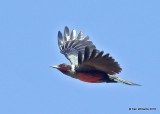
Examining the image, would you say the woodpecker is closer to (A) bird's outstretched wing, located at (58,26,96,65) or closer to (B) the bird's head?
(B) the bird's head

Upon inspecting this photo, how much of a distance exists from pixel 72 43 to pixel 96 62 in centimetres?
453

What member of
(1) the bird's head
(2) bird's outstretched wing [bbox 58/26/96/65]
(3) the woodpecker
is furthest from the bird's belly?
(2) bird's outstretched wing [bbox 58/26/96/65]

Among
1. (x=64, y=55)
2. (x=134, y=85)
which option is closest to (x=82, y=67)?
(x=134, y=85)

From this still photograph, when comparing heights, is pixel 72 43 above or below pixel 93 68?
above

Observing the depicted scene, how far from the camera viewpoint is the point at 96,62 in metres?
16.1

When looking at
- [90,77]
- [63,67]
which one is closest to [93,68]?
[90,77]

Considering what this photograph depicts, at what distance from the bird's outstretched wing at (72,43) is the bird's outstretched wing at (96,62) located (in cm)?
332

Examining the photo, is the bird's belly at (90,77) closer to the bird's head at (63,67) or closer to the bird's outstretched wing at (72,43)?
the bird's head at (63,67)

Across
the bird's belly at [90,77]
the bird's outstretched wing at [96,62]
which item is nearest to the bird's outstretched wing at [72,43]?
the bird's belly at [90,77]

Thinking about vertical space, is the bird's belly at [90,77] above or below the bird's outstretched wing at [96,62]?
below

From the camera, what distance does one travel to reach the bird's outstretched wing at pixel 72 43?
20055mm

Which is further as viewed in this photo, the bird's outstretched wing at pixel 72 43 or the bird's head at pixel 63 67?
the bird's outstretched wing at pixel 72 43

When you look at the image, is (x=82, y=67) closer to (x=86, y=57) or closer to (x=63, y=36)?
(x=86, y=57)

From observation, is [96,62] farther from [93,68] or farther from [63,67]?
[63,67]
